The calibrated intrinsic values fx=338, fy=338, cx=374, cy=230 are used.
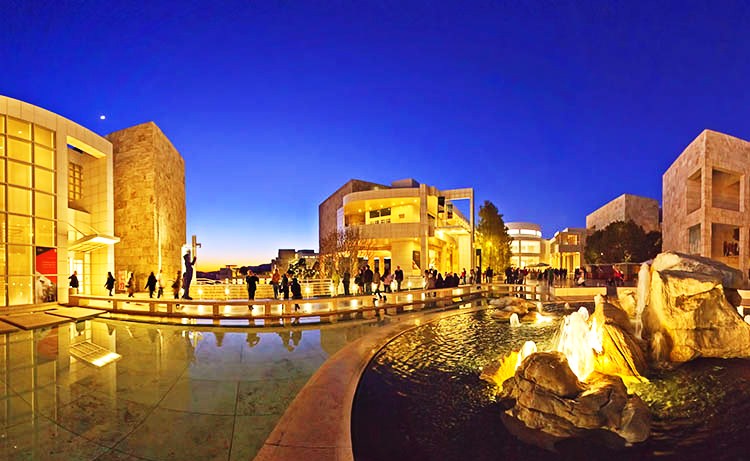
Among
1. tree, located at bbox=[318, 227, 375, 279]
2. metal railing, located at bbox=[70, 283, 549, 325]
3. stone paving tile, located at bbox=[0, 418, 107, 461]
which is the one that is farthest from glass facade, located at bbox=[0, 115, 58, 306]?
stone paving tile, located at bbox=[0, 418, 107, 461]

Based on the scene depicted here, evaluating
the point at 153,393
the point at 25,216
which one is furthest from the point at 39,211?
the point at 153,393

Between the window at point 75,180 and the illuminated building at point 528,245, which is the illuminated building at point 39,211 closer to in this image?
the window at point 75,180

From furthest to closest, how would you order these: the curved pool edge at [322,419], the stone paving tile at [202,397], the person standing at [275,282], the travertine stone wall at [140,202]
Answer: the travertine stone wall at [140,202] → the person standing at [275,282] → the stone paving tile at [202,397] → the curved pool edge at [322,419]

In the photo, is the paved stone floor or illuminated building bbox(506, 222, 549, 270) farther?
illuminated building bbox(506, 222, 549, 270)

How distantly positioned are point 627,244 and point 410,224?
32.4 metres

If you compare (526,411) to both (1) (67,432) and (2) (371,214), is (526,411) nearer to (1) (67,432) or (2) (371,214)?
(1) (67,432)

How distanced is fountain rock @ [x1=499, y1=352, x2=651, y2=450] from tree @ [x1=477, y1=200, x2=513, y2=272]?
35138 mm

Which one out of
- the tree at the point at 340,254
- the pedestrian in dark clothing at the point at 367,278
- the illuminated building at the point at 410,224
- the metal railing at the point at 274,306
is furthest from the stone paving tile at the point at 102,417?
the illuminated building at the point at 410,224

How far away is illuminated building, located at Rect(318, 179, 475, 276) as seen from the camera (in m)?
35.3

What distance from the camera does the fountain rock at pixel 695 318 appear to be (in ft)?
25.1

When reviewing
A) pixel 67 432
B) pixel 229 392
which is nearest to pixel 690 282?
pixel 229 392

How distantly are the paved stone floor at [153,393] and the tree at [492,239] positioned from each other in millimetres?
32795

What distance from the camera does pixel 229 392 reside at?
16.7 feet

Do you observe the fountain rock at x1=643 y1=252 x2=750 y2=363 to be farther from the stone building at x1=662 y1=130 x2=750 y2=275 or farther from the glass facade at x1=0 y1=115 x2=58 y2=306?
the stone building at x1=662 y1=130 x2=750 y2=275
